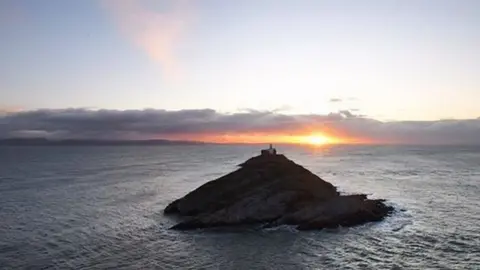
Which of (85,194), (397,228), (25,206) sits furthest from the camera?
(85,194)

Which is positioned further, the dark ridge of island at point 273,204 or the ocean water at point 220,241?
the dark ridge of island at point 273,204

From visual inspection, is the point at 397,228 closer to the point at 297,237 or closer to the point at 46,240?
the point at 297,237

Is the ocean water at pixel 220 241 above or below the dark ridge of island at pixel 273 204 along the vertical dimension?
below

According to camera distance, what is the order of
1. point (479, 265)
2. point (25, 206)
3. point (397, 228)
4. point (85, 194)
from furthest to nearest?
point (85, 194) → point (25, 206) → point (397, 228) → point (479, 265)

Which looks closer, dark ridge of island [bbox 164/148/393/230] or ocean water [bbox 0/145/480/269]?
ocean water [bbox 0/145/480/269]

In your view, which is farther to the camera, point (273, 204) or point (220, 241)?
point (273, 204)

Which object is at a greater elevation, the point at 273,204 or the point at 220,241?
the point at 273,204

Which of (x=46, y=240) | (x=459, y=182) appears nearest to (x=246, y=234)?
(x=46, y=240)

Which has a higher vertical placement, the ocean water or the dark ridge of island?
the dark ridge of island
